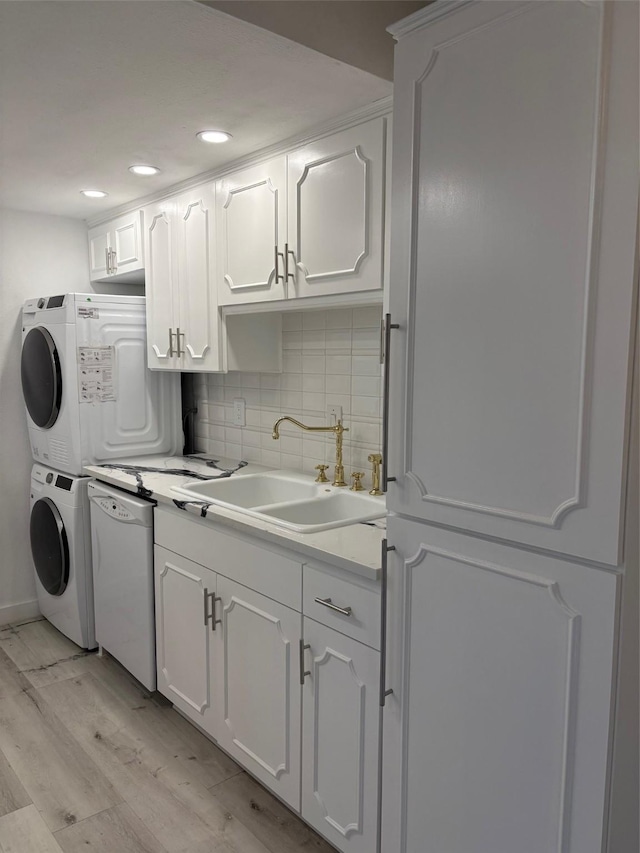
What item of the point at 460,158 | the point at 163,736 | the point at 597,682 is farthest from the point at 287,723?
the point at 460,158

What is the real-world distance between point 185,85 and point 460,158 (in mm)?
982

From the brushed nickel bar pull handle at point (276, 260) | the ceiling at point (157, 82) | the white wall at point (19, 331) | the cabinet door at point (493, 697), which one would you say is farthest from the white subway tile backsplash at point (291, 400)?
the white wall at point (19, 331)

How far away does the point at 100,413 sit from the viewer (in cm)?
303

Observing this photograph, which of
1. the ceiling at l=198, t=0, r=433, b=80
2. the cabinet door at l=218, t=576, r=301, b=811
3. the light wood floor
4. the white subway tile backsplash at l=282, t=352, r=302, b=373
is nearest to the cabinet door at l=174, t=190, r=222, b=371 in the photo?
the white subway tile backsplash at l=282, t=352, r=302, b=373

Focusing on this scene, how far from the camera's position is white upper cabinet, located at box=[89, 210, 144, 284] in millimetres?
3059

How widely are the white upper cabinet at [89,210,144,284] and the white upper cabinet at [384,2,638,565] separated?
6.72 feet

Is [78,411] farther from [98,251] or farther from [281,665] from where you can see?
[281,665]

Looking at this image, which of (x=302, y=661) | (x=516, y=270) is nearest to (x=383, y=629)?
(x=302, y=661)

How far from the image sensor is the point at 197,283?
2666 mm

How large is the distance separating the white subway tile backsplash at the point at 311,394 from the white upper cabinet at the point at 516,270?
3.39ft

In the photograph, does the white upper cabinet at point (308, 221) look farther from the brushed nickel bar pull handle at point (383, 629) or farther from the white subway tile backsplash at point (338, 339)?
the brushed nickel bar pull handle at point (383, 629)

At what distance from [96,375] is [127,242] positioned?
0.71 m

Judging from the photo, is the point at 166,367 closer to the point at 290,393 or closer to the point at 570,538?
the point at 290,393

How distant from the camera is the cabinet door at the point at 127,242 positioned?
9.96 ft
